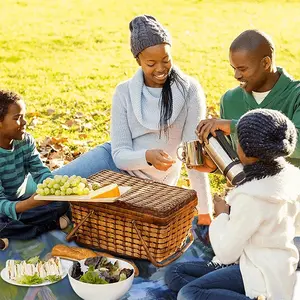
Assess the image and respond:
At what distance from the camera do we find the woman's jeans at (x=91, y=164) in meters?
3.88

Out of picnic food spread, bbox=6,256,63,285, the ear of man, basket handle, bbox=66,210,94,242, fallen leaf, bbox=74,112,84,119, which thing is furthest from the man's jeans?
fallen leaf, bbox=74,112,84,119

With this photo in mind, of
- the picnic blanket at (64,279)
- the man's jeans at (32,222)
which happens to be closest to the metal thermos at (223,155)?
the picnic blanket at (64,279)

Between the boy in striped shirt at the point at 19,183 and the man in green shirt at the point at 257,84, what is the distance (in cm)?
96

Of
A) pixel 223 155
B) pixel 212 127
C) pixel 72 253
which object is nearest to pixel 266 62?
pixel 212 127

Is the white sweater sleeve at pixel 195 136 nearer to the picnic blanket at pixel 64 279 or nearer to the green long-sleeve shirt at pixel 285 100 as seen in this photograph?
the picnic blanket at pixel 64 279

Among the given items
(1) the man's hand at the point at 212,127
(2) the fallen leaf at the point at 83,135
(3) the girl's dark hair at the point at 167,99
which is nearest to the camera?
(1) the man's hand at the point at 212,127

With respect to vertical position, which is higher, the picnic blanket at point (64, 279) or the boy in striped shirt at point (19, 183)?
the boy in striped shirt at point (19, 183)

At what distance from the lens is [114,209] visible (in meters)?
3.23

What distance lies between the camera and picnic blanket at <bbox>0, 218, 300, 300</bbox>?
299cm

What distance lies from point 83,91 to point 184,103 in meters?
3.50

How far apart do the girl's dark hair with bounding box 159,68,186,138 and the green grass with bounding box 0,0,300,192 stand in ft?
6.04

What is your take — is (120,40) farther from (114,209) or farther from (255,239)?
(255,239)

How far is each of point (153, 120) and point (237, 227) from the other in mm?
1427

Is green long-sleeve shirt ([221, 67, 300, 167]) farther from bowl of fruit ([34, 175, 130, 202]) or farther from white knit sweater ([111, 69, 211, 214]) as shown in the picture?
bowl of fruit ([34, 175, 130, 202])
